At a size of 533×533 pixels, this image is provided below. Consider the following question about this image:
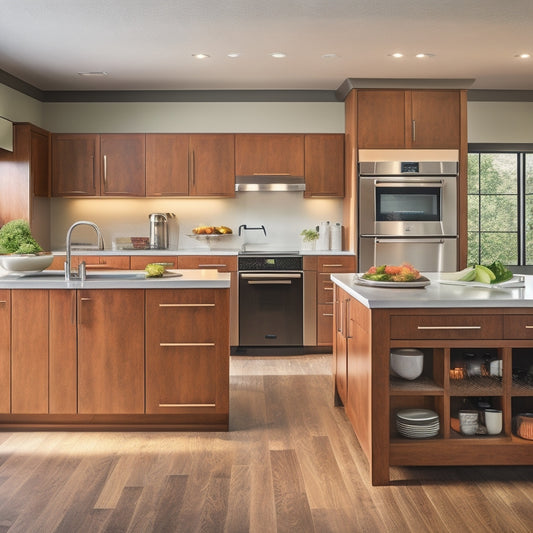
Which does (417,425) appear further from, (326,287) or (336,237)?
(336,237)

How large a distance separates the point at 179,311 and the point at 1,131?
2.94 meters

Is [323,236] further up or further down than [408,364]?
further up

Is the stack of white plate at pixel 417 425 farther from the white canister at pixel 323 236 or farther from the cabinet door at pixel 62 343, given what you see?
the white canister at pixel 323 236

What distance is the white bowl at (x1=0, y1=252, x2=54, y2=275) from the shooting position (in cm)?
364

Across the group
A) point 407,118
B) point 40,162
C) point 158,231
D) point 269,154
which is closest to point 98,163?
point 40,162

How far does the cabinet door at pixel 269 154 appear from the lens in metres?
6.21

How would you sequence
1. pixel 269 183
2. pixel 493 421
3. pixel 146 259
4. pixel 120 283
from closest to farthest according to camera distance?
pixel 493 421, pixel 120 283, pixel 146 259, pixel 269 183

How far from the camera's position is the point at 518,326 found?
275cm

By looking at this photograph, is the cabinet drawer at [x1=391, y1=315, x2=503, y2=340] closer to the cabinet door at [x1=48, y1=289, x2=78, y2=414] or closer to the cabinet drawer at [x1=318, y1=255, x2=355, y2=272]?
the cabinet door at [x1=48, y1=289, x2=78, y2=414]

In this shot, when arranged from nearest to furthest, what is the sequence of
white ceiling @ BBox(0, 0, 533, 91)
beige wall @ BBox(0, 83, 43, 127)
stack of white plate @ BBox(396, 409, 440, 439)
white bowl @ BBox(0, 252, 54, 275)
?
stack of white plate @ BBox(396, 409, 440, 439) → white bowl @ BBox(0, 252, 54, 275) → white ceiling @ BBox(0, 0, 533, 91) → beige wall @ BBox(0, 83, 43, 127)

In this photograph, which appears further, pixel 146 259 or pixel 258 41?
pixel 146 259

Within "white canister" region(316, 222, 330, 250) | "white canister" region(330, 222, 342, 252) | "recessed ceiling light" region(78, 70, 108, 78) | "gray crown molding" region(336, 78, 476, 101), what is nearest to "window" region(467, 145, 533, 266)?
"gray crown molding" region(336, 78, 476, 101)

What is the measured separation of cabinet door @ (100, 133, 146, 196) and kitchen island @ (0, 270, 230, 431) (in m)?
2.86

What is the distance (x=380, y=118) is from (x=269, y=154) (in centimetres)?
111
